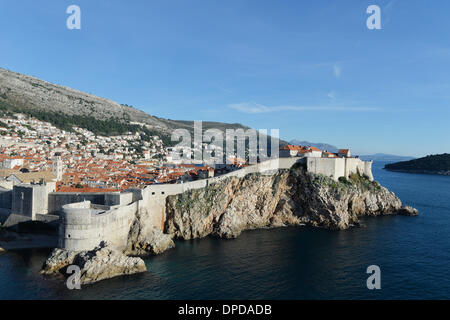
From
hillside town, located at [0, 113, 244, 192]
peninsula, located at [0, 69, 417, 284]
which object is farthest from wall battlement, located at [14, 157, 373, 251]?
hillside town, located at [0, 113, 244, 192]

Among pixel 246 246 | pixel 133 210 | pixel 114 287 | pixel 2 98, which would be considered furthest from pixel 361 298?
pixel 2 98

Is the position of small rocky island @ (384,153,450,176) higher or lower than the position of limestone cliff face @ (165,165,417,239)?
higher

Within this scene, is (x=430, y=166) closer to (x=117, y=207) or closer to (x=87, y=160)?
(x=87, y=160)

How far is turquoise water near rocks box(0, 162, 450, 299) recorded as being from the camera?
18391mm

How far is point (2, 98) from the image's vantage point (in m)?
91.4

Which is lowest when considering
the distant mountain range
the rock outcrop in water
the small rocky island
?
the rock outcrop in water

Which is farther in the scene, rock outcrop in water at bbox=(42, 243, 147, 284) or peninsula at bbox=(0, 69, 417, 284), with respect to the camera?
peninsula at bbox=(0, 69, 417, 284)

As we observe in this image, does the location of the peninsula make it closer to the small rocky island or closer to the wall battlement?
the wall battlement

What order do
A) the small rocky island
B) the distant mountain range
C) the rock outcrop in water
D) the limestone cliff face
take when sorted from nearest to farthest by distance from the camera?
1. the rock outcrop in water
2. the limestone cliff face
3. the distant mountain range
4. the small rocky island

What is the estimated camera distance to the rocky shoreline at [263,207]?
2705 cm

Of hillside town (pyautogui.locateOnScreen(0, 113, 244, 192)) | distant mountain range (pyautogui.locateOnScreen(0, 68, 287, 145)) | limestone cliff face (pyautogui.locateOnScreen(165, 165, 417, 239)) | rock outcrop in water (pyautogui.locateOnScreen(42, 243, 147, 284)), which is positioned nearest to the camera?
rock outcrop in water (pyautogui.locateOnScreen(42, 243, 147, 284))

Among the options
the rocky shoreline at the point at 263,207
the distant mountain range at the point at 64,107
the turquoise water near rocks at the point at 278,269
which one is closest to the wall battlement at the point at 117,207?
the rocky shoreline at the point at 263,207

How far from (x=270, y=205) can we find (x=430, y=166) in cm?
10463
